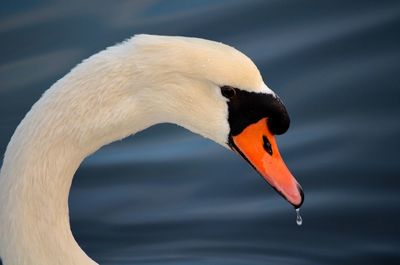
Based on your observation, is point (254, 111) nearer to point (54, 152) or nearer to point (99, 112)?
point (99, 112)

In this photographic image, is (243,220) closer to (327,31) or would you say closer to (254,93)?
(327,31)

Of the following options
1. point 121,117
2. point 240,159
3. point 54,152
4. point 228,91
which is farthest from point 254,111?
point 240,159

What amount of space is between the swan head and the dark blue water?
2.10 meters

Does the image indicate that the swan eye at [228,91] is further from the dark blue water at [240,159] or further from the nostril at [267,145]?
the dark blue water at [240,159]

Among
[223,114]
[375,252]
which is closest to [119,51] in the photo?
[223,114]

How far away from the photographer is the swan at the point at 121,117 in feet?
14.5

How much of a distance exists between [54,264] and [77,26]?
4.03 meters

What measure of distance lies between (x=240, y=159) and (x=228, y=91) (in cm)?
308

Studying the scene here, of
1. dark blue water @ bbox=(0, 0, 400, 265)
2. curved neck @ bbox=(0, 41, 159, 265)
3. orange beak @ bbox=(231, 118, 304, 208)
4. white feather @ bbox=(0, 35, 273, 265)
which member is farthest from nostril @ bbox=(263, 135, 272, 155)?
dark blue water @ bbox=(0, 0, 400, 265)

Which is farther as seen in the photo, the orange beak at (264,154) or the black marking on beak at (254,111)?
the orange beak at (264,154)

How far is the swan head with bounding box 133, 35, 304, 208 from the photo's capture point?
14.5 feet

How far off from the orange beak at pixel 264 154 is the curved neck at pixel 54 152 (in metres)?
0.39

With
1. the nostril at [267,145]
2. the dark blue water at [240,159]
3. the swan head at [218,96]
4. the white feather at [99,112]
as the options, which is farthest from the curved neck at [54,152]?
the dark blue water at [240,159]

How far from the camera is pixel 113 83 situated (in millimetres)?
4410
